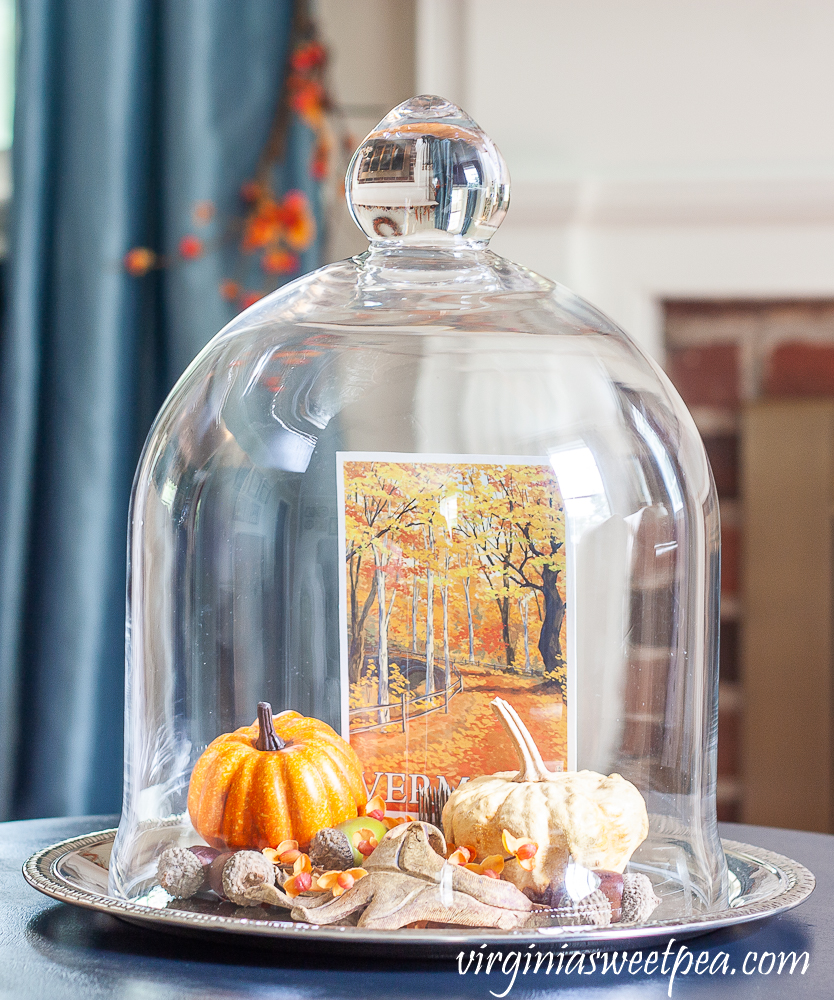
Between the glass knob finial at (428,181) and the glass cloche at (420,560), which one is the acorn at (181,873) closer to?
the glass cloche at (420,560)

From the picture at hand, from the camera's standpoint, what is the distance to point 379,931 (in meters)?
0.40

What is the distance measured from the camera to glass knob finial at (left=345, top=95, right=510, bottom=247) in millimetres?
495

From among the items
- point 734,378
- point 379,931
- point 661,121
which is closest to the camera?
point 379,931

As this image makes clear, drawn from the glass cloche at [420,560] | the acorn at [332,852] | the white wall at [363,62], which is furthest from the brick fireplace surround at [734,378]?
the acorn at [332,852]

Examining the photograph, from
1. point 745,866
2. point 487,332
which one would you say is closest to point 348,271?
point 487,332

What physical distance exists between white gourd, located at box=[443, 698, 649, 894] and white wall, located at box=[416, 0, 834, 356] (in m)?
0.88

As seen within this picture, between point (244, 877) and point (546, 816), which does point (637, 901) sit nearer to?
point (546, 816)

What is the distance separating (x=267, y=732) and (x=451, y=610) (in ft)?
0.31

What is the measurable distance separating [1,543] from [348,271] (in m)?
0.87

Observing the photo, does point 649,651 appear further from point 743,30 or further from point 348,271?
point 743,30

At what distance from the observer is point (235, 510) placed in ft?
1.68

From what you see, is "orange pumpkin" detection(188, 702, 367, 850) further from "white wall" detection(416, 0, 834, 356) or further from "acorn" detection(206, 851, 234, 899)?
"white wall" detection(416, 0, 834, 356)

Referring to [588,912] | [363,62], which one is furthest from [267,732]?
[363,62]

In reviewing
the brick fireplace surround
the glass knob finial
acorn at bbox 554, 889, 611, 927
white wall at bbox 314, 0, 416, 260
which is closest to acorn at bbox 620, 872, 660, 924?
acorn at bbox 554, 889, 611, 927
